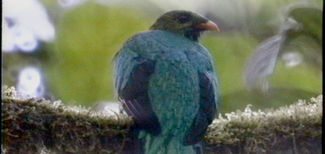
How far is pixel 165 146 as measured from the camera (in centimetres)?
256

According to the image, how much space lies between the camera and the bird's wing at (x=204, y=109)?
255 centimetres

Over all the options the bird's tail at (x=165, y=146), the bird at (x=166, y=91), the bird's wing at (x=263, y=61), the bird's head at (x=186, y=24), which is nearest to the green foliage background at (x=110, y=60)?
the bird's head at (x=186, y=24)

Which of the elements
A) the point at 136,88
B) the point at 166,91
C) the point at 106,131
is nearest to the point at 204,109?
the point at 166,91

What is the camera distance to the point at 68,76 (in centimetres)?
415

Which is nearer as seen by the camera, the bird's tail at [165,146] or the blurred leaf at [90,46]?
the bird's tail at [165,146]

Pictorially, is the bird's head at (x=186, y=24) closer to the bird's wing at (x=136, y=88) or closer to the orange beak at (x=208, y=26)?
the orange beak at (x=208, y=26)

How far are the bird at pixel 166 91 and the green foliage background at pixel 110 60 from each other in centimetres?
62

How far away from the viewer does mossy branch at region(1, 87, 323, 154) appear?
246 cm

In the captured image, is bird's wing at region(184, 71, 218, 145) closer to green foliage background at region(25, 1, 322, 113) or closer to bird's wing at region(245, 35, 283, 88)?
bird's wing at region(245, 35, 283, 88)

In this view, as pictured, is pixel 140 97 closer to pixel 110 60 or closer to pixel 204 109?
pixel 204 109

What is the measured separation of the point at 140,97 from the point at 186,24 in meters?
0.93

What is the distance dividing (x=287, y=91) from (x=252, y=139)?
1113 mm

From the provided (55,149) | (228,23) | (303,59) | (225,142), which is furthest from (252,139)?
(228,23)

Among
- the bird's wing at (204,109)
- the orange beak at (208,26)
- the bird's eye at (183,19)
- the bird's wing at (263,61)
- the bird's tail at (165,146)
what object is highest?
the bird's eye at (183,19)
